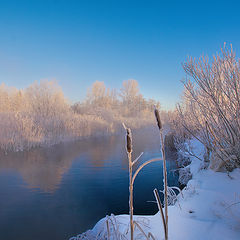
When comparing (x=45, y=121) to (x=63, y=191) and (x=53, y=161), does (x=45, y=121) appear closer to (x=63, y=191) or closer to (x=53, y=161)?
(x=53, y=161)

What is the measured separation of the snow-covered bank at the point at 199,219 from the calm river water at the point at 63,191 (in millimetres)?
1770

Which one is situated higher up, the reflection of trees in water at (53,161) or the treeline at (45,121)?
the treeline at (45,121)

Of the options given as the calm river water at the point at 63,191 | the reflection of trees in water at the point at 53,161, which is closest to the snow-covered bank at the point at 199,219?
the calm river water at the point at 63,191

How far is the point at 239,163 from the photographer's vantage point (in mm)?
3918

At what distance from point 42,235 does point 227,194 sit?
3.63 meters

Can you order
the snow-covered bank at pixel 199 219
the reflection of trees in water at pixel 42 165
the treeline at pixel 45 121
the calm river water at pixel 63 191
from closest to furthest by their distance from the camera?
the snow-covered bank at pixel 199 219 < the calm river water at pixel 63 191 < the reflection of trees in water at pixel 42 165 < the treeline at pixel 45 121

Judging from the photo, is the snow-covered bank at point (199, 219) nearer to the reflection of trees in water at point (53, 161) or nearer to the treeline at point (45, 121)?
the treeline at point (45, 121)

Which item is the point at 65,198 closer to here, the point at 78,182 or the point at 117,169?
the point at 78,182

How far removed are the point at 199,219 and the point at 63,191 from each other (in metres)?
4.83

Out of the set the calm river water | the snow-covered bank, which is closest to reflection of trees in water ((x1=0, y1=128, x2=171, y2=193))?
the calm river water

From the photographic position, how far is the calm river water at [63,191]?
436 cm

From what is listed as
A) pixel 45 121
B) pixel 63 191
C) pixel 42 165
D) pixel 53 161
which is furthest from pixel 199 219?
pixel 45 121

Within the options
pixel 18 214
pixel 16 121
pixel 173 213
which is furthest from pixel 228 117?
pixel 16 121

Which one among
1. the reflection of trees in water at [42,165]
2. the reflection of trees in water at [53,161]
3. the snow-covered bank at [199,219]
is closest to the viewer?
the snow-covered bank at [199,219]
